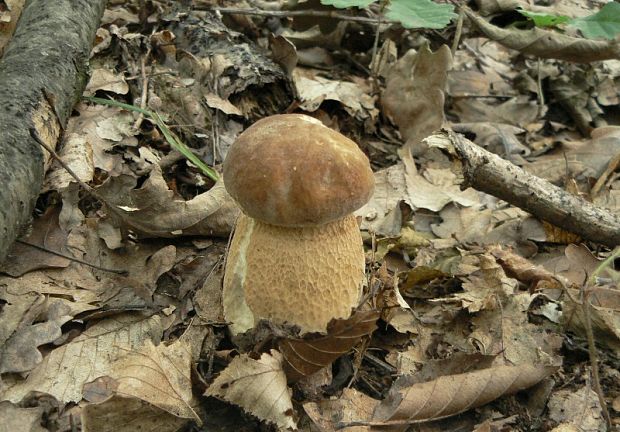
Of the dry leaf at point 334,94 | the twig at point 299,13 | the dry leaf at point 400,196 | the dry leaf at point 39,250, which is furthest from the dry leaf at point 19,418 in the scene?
the twig at point 299,13

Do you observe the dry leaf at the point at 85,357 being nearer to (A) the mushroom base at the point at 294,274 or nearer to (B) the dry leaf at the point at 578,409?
(A) the mushroom base at the point at 294,274

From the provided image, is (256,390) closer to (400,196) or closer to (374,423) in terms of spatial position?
(374,423)

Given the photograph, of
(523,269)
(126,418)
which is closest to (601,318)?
(523,269)

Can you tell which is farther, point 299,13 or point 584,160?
point 299,13

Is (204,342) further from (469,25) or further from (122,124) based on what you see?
(469,25)

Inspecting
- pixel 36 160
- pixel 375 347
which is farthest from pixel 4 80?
pixel 375 347

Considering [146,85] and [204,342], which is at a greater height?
[146,85]
